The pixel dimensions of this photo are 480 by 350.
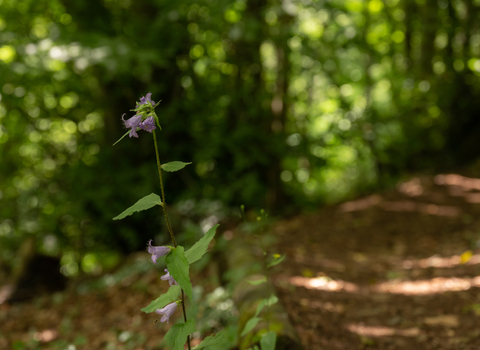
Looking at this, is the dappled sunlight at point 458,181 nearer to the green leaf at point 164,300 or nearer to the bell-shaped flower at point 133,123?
the green leaf at point 164,300

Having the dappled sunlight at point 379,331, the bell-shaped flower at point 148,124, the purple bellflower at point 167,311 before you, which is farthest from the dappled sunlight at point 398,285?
the bell-shaped flower at point 148,124

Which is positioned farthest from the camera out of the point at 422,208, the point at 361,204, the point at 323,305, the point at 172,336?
the point at 361,204

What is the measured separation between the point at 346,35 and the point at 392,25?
22.5ft

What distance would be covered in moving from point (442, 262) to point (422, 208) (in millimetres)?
2202

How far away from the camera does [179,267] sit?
4.80ft

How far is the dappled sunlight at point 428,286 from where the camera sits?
360cm

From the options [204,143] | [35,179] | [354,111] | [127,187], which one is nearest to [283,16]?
[354,111]

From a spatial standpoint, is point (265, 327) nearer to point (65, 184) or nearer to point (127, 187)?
point (127, 187)

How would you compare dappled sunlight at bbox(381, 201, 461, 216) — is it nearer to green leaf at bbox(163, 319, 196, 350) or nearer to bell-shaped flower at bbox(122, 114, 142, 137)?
green leaf at bbox(163, 319, 196, 350)

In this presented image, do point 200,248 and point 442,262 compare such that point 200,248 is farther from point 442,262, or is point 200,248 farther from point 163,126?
point 163,126

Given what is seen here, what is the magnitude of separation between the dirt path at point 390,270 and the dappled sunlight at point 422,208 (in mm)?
14

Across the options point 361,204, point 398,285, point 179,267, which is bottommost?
point 361,204

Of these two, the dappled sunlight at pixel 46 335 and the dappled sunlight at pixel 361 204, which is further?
the dappled sunlight at pixel 361 204

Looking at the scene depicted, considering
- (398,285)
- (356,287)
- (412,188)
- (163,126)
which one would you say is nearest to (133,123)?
(356,287)
